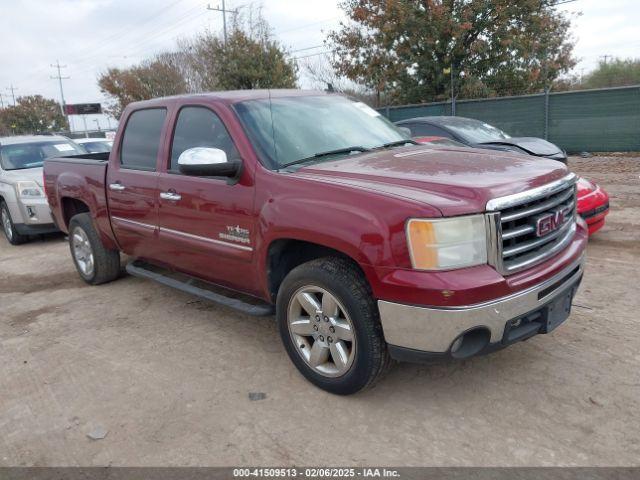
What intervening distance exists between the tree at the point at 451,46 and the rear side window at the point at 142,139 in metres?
15.8

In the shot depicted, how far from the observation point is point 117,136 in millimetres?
4953

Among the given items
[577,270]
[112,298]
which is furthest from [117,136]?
[577,270]

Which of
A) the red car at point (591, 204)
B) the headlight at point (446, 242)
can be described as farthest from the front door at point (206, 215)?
the red car at point (591, 204)

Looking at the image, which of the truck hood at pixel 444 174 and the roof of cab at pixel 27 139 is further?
the roof of cab at pixel 27 139

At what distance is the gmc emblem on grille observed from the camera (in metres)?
2.91

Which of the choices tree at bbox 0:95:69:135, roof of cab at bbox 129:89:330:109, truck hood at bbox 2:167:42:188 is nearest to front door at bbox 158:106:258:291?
roof of cab at bbox 129:89:330:109

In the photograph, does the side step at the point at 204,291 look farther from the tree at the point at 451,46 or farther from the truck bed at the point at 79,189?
the tree at the point at 451,46

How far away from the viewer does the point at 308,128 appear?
12.6ft

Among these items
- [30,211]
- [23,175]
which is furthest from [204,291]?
[23,175]

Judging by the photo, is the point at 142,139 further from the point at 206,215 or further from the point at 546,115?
the point at 546,115

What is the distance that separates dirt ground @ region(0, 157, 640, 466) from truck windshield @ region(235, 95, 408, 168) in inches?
57.9

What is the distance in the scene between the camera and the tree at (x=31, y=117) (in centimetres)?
6475

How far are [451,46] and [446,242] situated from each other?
1841cm

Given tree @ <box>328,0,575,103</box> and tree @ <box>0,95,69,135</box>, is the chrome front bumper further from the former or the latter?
tree @ <box>0,95,69,135</box>
